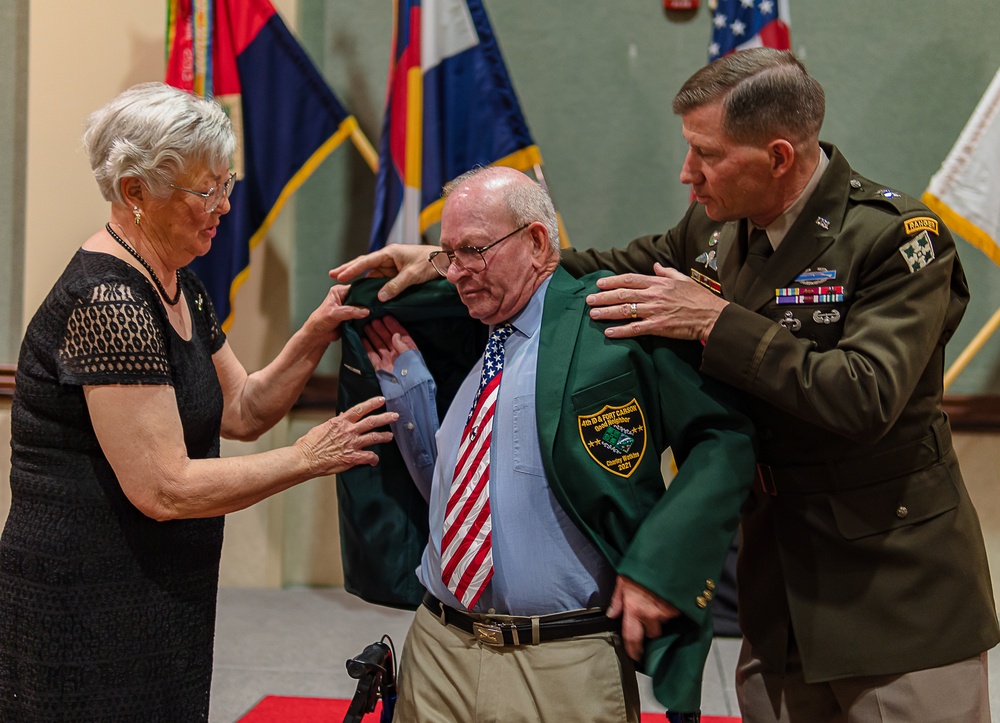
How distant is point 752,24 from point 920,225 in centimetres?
221

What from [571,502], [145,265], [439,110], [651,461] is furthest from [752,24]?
[145,265]

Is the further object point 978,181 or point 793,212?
point 978,181

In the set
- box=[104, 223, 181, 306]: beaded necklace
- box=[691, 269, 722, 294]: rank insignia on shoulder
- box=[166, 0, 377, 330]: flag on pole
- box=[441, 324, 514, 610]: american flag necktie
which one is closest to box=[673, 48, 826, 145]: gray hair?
box=[691, 269, 722, 294]: rank insignia on shoulder

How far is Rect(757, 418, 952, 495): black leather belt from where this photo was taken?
1.80m

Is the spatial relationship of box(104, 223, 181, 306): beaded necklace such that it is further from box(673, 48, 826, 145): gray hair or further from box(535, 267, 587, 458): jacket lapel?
box(673, 48, 826, 145): gray hair

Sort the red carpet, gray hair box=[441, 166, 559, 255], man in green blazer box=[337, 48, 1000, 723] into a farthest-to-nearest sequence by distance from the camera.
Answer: the red carpet
gray hair box=[441, 166, 559, 255]
man in green blazer box=[337, 48, 1000, 723]

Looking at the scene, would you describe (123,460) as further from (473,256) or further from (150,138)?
(473,256)

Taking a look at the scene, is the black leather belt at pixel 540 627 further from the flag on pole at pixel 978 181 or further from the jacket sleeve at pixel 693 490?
the flag on pole at pixel 978 181

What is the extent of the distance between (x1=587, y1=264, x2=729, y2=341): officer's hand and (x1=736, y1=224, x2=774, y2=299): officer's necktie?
169 millimetres

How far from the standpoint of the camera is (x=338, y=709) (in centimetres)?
299

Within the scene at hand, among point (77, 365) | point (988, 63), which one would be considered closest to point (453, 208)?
point (77, 365)

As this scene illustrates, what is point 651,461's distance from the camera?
5.94 feet

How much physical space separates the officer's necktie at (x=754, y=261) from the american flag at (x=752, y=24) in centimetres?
203

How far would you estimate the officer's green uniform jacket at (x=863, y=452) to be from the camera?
1.70 meters
